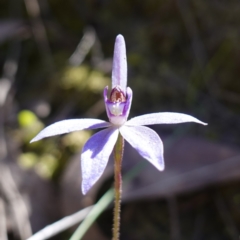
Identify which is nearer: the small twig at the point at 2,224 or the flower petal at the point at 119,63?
the flower petal at the point at 119,63

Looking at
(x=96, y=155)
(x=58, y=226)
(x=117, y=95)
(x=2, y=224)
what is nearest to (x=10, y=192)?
(x=2, y=224)

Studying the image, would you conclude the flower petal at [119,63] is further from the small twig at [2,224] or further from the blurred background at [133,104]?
the small twig at [2,224]

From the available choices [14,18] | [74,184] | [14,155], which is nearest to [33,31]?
[14,18]

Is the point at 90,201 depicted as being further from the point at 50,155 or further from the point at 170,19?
the point at 170,19

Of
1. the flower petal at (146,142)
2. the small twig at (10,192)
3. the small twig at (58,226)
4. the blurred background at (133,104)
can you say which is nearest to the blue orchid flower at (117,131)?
the flower petal at (146,142)

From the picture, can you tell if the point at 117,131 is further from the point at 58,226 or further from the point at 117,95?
the point at 58,226
